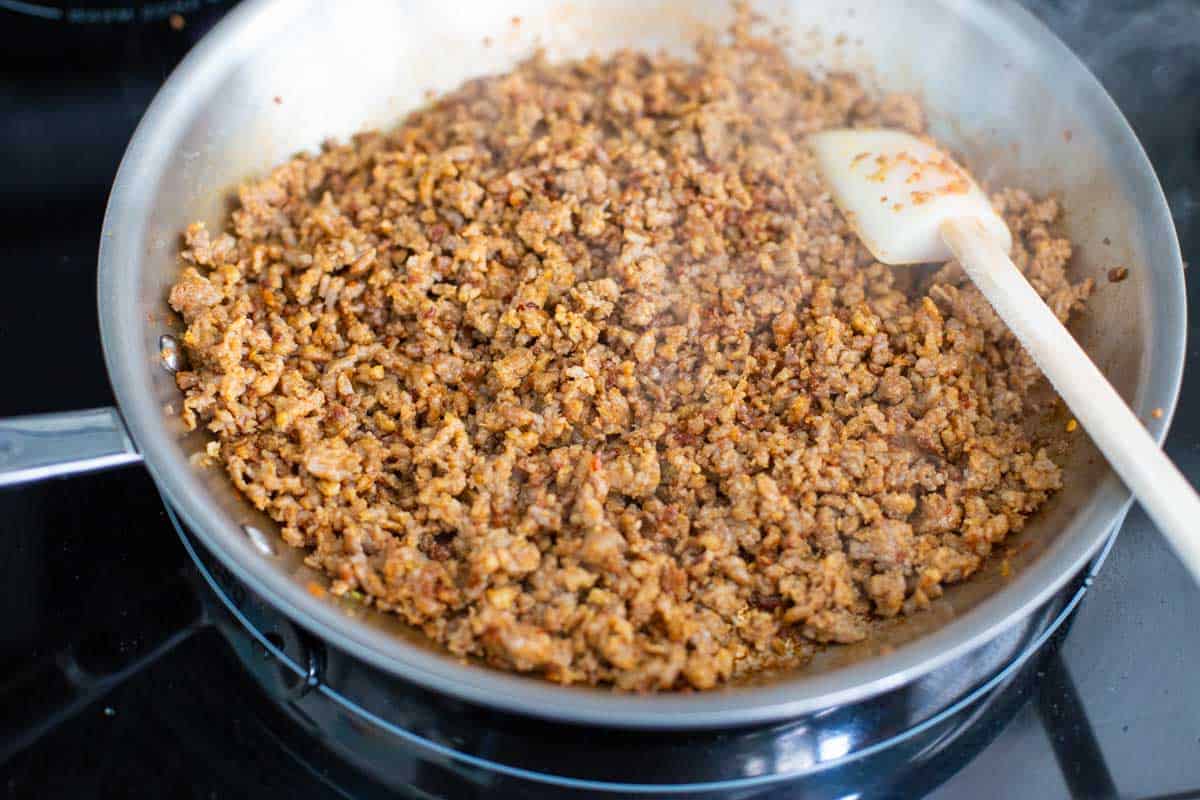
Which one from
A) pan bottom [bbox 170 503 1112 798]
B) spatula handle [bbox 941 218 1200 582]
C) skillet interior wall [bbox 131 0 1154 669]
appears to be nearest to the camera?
spatula handle [bbox 941 218 1200 582]

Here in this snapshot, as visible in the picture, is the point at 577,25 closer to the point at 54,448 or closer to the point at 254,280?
the point at 254,280

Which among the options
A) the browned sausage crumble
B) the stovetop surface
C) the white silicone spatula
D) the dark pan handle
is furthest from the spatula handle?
the dark pan handle

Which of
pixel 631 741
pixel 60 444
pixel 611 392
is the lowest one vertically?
pixel 631 741

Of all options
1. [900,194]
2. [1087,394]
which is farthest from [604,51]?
[1087,394]

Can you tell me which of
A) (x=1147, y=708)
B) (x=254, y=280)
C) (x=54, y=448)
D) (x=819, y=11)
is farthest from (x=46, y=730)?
(x=819, y=11)

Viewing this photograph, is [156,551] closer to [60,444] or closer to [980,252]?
[60,444]

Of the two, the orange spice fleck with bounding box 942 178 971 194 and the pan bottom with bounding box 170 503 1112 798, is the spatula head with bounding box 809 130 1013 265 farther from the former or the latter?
the pan bottom with bounding box 170 503 1112 798
